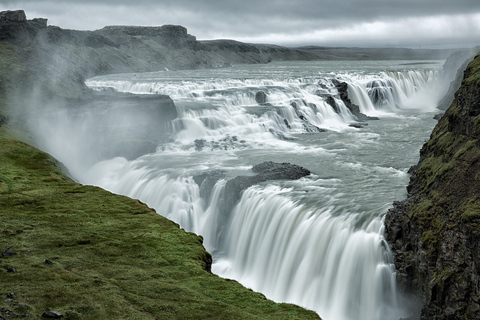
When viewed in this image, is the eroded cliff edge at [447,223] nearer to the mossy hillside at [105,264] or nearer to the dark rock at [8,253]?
the mossy hillside at [105,264]

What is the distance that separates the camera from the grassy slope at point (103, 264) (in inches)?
421

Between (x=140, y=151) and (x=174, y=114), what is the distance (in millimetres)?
7259

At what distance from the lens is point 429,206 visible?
1712 cm

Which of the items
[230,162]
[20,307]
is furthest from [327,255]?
[230,162]

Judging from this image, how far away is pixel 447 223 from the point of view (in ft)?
50.5

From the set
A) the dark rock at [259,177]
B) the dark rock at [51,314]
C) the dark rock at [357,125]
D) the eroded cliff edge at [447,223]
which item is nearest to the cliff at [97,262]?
the dark rock at [51,314]

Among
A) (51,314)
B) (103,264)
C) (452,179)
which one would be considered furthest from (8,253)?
(452,179)

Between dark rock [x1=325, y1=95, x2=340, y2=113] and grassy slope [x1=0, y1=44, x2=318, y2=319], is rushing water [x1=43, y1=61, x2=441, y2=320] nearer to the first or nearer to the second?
dark rock [x1=325, y1=95, x2=340, y2=113]

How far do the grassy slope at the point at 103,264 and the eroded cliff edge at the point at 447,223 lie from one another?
16.8 feet

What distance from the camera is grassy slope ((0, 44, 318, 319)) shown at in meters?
10.7

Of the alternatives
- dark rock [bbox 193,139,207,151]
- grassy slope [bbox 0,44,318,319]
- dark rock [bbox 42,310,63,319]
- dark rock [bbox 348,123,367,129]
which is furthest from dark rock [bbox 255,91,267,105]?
dark rock [bbox 42,310,63,319]

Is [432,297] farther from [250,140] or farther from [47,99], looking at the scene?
[47,99]

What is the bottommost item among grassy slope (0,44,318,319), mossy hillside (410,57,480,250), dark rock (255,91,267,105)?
grassy slope (0,44,318,319)

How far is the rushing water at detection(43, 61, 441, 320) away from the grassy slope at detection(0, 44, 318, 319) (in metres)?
6.28
